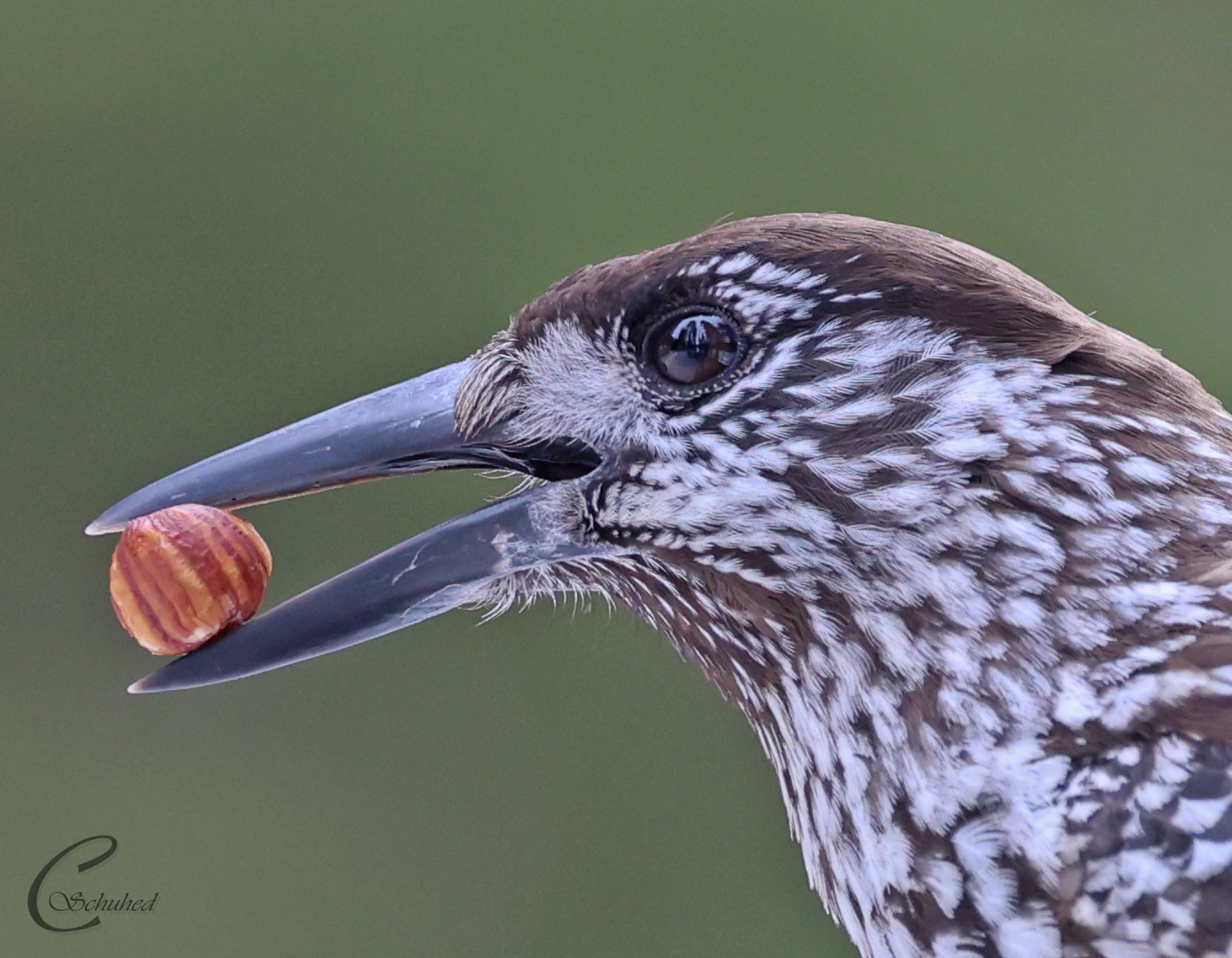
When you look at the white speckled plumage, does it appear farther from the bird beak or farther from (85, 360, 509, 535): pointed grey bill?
(85, 360, 509, 535): pointed grey bill

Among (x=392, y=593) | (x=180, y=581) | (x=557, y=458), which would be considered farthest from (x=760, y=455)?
(x=180, y=581)

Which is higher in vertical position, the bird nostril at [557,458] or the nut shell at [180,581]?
the bird nostril at [557,458]

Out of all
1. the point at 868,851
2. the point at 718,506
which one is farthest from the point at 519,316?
the point at 868,851

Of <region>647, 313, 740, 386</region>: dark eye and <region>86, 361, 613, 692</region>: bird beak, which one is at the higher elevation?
<region>647, 313, 740, 386</region>: dark eye

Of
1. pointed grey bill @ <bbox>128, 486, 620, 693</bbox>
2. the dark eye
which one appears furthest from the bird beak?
the dark eye

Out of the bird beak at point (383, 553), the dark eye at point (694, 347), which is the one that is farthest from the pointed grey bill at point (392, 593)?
the dark eye at point (694, 347)

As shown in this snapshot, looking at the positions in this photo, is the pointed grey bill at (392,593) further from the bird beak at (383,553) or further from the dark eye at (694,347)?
the dark eye at (694,347)

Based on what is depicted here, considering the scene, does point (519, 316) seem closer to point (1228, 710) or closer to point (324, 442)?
point (324, 442)
